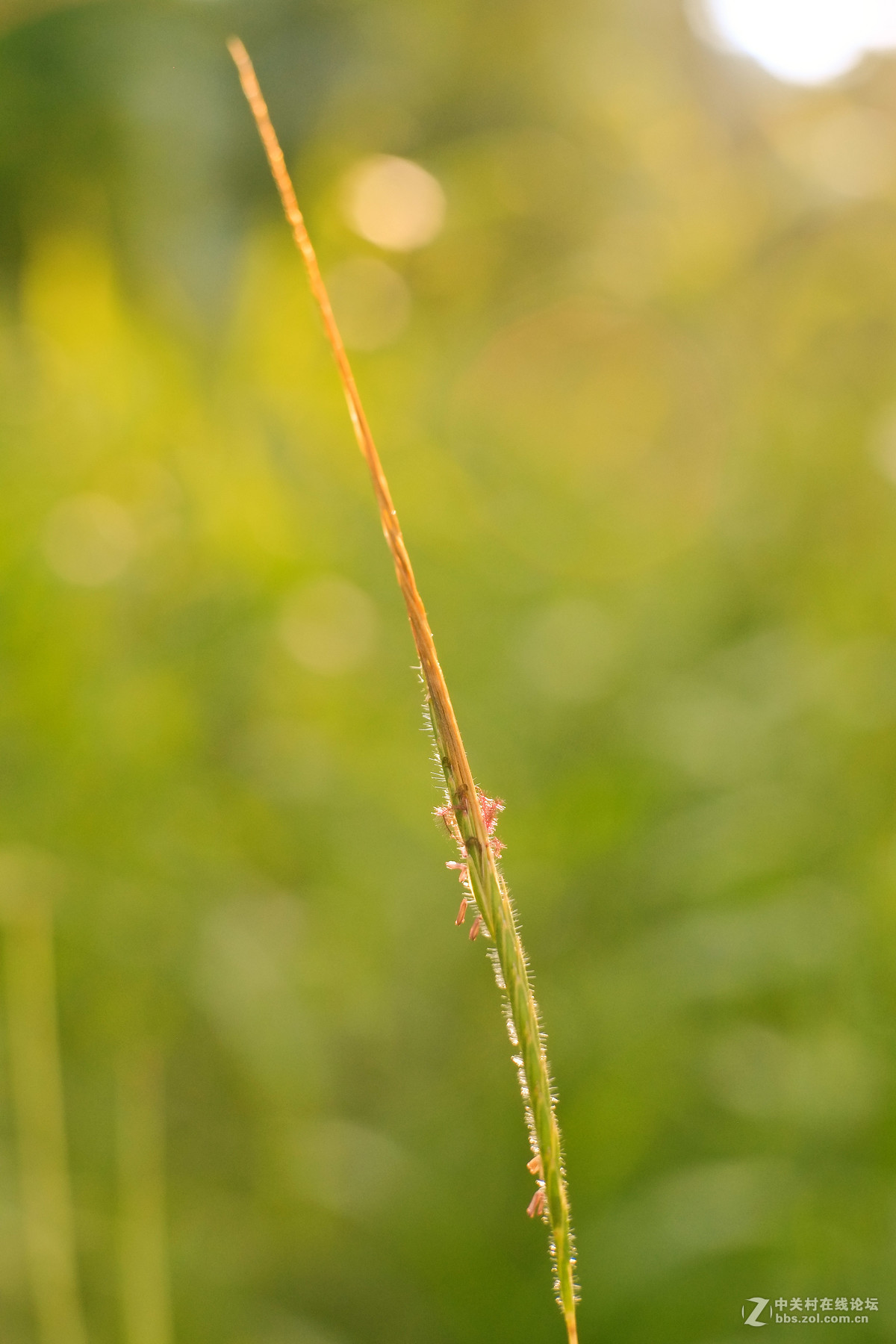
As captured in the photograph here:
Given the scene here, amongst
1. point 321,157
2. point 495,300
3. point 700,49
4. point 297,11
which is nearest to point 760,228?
point 495,300

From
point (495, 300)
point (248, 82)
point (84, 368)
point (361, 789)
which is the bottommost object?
point (248, 82)

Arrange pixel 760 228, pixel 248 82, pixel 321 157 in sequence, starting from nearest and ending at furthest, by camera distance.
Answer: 1. pixel 248 82
2. pixel 760 228
3. pixel 321 157

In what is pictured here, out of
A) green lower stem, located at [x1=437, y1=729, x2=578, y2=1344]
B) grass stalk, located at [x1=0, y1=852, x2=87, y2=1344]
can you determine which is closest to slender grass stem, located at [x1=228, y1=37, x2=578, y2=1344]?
green lower stem, located at [x1=437, y1=729, x2=578, y2=1344]

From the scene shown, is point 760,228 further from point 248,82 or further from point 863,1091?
point 248,82

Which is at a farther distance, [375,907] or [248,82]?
[375,907]

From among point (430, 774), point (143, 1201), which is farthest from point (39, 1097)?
point (430, 774)

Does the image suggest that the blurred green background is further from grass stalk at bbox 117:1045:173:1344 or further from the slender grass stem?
the slender grass stem
